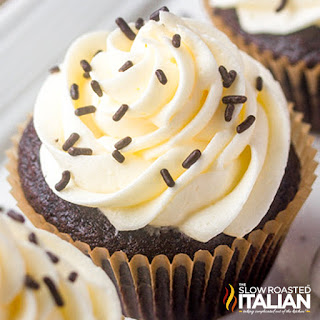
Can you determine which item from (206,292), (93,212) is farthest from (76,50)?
(206,292)

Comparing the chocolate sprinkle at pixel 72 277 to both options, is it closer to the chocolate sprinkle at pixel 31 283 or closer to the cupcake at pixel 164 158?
the chocolate sprinkle at pixel 31 283

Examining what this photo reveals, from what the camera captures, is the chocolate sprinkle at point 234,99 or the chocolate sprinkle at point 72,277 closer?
the chocolate sprinkle at point 72,277

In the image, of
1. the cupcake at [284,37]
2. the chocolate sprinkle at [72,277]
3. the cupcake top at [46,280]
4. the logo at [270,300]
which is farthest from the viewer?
the cupcake at [284,37]

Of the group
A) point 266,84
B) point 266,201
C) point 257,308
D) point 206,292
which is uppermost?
point 266,84

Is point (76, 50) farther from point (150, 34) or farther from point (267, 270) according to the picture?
point (267, 270)

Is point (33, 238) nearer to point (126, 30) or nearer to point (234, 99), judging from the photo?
point (234, 99)

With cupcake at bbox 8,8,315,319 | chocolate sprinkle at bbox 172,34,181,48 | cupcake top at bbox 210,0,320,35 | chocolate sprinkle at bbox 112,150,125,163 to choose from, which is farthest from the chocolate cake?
cupcake top at bbox 210,0,320,35

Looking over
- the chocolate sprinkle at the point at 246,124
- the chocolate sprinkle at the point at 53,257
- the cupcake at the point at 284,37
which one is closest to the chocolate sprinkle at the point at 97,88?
the chocolate sprinkle at the point at 246,124

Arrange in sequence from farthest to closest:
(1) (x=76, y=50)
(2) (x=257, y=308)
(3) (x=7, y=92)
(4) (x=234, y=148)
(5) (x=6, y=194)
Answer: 1. (3) (x=7, y=92)
2. (5) (x=6, y=194)
3. (2) (x=257, y=308)
4. (1) (x=76, y=50)
5. (4) (x=234, y=148)
